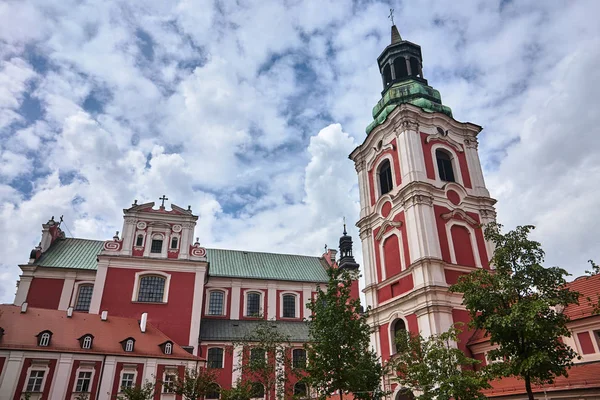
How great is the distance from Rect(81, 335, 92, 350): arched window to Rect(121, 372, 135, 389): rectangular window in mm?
2691

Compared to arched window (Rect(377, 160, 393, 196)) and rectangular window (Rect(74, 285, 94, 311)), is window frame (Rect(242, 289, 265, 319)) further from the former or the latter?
arched window (Rect(377, 160, 393, 196))

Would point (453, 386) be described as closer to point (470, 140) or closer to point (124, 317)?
point (470, 140)

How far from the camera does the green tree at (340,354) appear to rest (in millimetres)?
14978

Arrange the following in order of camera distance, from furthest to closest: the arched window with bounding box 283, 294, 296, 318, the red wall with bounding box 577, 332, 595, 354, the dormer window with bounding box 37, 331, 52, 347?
the arched window with bounding box 283, 294, 296, 318 < the dormer window with bounding box 37, 331, 52, 347 < the red wall with bounding box 577, 332, 595, 354

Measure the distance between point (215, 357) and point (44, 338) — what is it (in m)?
11.2

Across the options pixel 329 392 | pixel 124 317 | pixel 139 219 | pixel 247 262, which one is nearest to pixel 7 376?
pixel 124 317

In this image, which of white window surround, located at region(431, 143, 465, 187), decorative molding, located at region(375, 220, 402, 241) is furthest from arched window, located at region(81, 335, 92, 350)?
white window surround, located at region(431, 143, 465, 187)

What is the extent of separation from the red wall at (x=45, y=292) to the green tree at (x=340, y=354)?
942 inches

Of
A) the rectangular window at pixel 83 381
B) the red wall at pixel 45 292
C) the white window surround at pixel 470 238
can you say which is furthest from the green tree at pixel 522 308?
the red wall at pixel 45 292

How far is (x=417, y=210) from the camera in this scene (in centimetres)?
2183

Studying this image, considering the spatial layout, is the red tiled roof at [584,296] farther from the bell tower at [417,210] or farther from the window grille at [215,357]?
the window grille at [215,357]

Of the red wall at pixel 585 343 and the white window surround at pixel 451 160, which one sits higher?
the white window surround at pixel 451 160

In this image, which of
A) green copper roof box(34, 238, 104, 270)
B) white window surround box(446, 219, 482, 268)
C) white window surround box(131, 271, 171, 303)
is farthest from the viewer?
green copper roof box(34, 238, 104, 270)

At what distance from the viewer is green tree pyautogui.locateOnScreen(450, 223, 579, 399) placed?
10606mm
